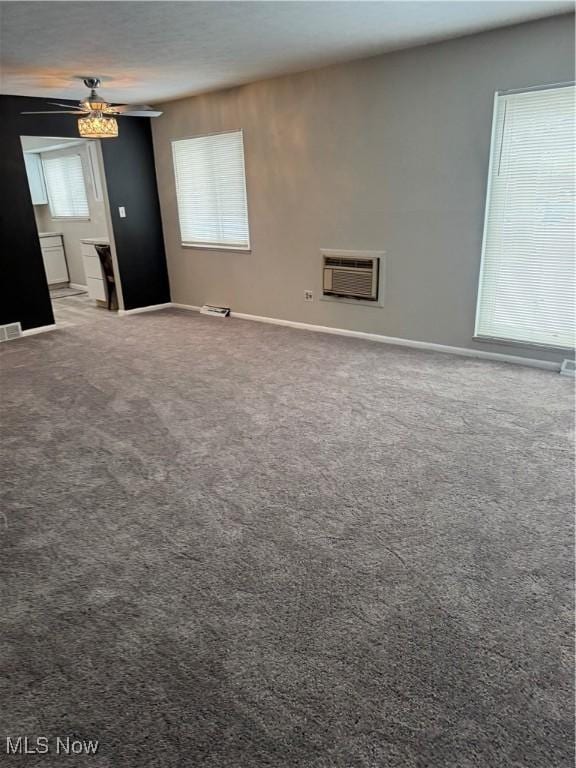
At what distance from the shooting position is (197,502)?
2.62 metres

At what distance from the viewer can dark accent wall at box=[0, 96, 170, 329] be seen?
18.3ft

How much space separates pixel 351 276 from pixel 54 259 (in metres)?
5.74

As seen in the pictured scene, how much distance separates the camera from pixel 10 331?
578 cm

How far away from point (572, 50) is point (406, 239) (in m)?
1.74

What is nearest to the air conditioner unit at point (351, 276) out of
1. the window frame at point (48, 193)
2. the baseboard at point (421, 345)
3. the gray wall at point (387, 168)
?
the gray wall at point (387, 168)

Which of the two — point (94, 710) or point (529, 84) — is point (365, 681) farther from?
point (529, 84)

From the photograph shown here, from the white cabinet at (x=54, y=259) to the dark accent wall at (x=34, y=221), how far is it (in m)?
2.49

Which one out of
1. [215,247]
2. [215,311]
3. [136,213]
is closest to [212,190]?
[215,247]

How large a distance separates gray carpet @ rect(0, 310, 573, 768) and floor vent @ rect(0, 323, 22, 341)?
211 cm

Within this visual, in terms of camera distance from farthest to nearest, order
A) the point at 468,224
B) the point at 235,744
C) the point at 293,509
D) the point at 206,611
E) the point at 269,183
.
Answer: the point at 269,183 → the point at 468,224 → the point at 293,509 → the point at 206,611 → the point at 235,744

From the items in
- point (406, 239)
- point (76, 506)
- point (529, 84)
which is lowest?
point (76, 506)

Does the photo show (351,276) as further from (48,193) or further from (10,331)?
(48,193)

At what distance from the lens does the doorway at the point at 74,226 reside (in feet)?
23.1

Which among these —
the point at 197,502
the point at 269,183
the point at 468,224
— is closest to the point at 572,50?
the point at 468,224
